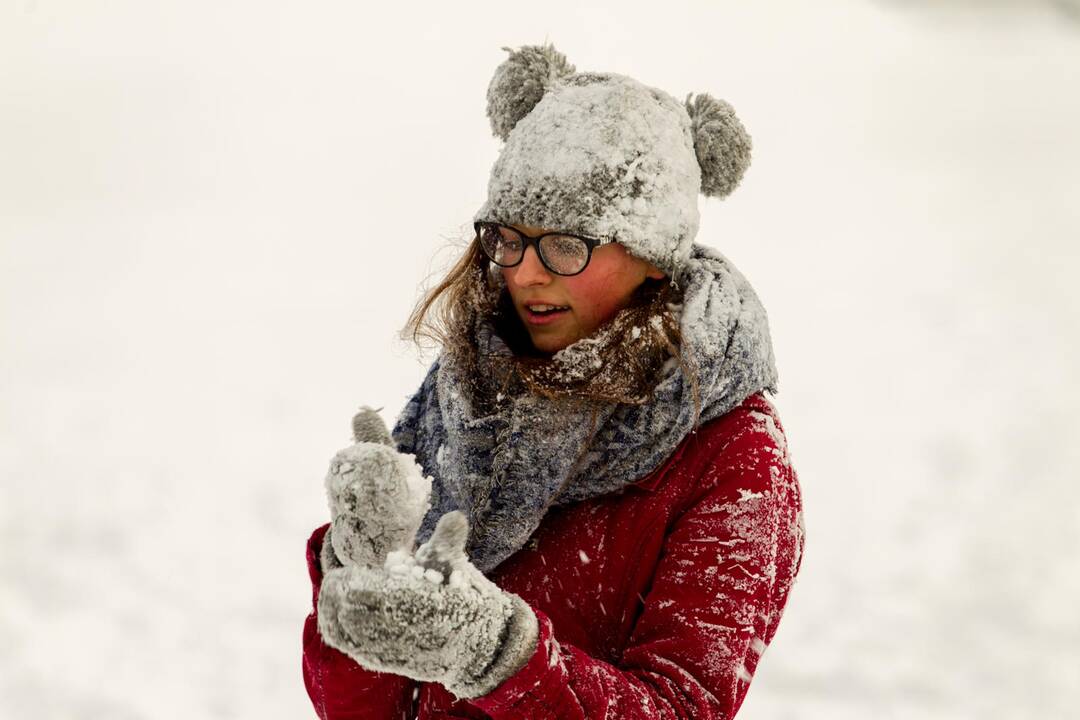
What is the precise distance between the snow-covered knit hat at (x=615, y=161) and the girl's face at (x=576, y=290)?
41 mm

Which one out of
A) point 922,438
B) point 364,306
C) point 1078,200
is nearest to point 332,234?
point 364,306

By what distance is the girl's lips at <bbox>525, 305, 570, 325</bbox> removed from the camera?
176 cm

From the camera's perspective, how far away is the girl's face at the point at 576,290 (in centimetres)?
171

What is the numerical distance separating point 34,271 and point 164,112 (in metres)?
1.99

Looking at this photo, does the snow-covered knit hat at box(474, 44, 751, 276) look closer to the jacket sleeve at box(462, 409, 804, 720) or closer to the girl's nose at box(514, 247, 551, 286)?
the girl's nose at box(514, 247, 551, 286)

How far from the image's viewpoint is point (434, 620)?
4.29 feet

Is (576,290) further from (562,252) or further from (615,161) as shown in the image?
(615,161)

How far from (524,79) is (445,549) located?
893 mm

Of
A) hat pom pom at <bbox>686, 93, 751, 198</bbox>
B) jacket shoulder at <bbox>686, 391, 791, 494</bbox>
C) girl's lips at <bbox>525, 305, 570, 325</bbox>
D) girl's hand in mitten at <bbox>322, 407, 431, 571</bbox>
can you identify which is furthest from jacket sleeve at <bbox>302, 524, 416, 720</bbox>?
hat pom pom at <bbox>686, 93, 751, 198</bbox>

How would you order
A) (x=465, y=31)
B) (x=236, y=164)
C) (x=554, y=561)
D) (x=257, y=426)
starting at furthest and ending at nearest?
1. (x=465, y=31)
2. (x=236, y=164)
3. (x=257, y=426)
4. (x=554, y=561)

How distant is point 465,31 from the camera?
8.46 metres

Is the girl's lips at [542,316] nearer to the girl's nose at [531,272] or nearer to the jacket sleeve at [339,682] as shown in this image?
the girl's nose at [531,272]


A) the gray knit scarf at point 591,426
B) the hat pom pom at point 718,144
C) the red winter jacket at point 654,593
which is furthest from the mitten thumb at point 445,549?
the hat pom pom at point 718,144

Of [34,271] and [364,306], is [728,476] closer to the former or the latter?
[364,306]
